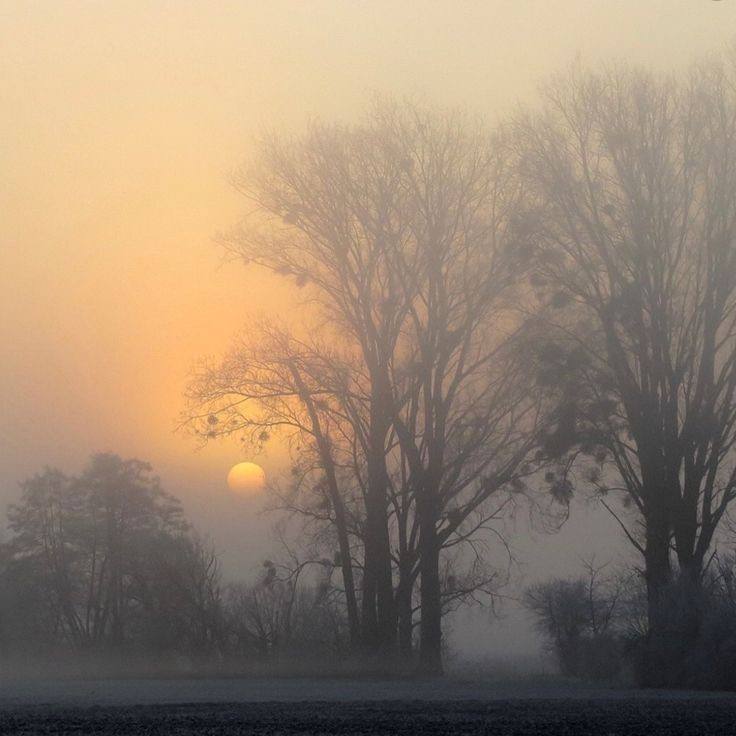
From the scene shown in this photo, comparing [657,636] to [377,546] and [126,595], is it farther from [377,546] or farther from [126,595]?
[126,595]

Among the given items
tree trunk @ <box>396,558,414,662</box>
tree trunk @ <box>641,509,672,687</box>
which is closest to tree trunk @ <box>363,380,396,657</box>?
tree trunk @ <box>396,558,414,662</box>

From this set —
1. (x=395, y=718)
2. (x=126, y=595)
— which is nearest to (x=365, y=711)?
(x=395, y=718)

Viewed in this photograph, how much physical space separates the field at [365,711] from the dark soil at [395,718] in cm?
1

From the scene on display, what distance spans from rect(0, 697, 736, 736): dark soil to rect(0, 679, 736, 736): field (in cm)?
1

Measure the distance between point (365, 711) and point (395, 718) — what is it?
1.18 metres

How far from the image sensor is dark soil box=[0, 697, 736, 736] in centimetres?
1055

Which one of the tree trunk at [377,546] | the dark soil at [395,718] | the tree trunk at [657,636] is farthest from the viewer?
the tree trunk at [377,546]

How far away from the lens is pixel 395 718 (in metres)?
12.1

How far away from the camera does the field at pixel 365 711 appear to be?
1072cm

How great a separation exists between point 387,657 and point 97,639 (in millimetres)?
17976

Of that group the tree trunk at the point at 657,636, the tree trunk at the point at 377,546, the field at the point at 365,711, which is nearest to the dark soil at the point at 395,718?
the field at the point at 365,711

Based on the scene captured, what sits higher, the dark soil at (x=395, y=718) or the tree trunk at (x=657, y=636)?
the tree trunk at (x=657, y=636)

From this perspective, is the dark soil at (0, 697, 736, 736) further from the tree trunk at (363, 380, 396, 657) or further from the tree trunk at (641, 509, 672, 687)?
the tree trunk at (363, 380, 396, 657)

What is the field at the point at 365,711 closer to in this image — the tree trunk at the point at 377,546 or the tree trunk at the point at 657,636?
the tree trunk at the point at 657,636
